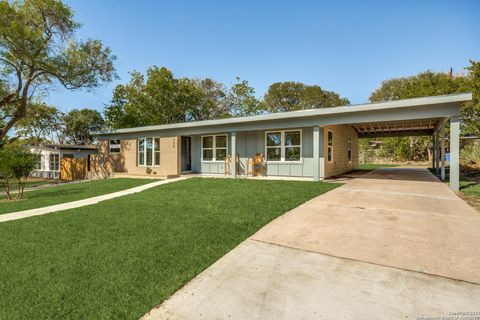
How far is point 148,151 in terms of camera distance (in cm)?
1423

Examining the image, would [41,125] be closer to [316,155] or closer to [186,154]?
[186,154]

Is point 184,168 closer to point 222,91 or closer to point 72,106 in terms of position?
point 222,91

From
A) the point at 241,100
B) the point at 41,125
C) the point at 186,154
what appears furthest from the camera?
the point at 241,100

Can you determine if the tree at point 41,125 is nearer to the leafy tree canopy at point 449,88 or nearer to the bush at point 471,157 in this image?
the leafy tree canopy at point 449,88

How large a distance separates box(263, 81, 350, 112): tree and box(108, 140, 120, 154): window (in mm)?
24882

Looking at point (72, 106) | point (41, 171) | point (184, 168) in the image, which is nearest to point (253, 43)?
point (184, 168)

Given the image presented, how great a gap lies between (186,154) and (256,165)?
185 inches

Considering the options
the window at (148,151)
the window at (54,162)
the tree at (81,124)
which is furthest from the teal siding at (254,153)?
the tree at (81,124)

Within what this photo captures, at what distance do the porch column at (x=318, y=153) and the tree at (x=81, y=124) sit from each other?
31916 millimetres

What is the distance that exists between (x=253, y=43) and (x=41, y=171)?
2034 centimetres

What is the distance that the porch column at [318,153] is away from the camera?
966 centimetres

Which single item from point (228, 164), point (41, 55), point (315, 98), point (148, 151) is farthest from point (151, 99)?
point (315, 98)

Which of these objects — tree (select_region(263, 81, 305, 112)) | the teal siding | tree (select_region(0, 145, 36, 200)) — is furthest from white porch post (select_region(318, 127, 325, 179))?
tree (select_region(263, 81, 305, 112))

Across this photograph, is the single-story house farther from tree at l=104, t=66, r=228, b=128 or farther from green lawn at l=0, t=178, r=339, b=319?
tree at l=104, t=66, r=228, b=128
